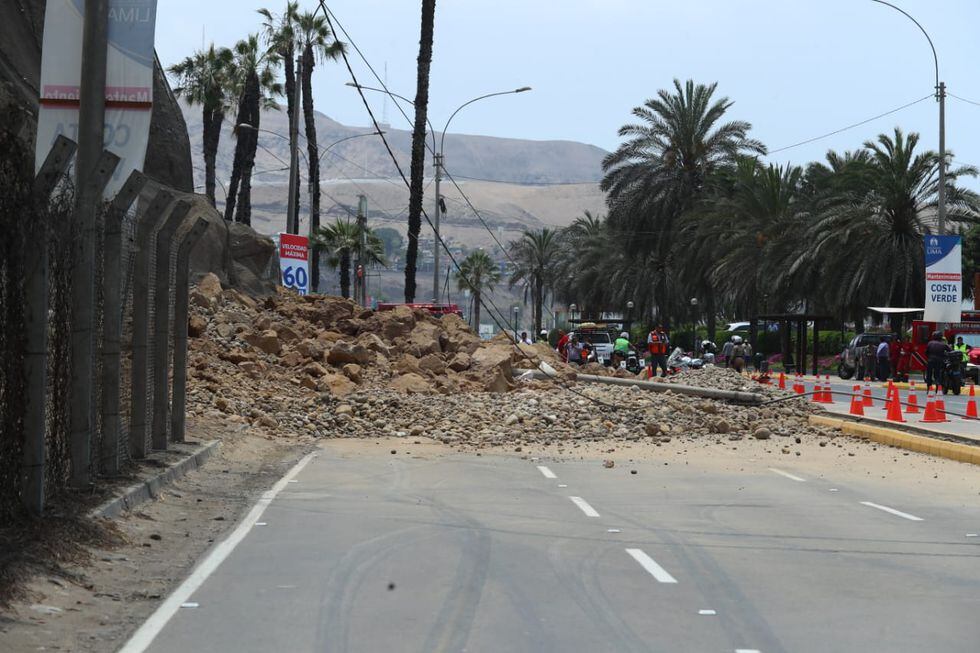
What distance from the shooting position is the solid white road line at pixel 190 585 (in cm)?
688

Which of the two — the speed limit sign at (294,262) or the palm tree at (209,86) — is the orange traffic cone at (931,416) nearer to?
the speed limit sign at (294,262)

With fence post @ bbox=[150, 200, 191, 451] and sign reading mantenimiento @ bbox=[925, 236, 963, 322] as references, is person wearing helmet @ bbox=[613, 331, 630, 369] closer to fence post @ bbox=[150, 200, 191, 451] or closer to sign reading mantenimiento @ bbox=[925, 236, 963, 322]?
sign reading mantenimiento @ bbox=[925, 236, 963, 322]

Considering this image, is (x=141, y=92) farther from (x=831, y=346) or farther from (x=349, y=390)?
(x=831, y=346)

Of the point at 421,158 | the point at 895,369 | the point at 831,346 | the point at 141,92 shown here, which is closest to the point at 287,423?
the point at 141,92

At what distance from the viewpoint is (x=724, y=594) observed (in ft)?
27.2

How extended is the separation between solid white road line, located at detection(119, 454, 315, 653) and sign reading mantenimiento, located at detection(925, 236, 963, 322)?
29105 mm

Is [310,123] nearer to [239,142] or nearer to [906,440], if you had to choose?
[239,142]

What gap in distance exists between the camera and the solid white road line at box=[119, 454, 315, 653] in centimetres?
688

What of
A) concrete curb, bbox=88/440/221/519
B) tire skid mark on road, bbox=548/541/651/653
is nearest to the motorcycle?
concrete curb, bbox=88/440/221/519

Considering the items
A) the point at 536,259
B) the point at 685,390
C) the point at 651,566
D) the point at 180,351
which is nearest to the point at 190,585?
the point at 651,566

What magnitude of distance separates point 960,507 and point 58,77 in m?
10.4

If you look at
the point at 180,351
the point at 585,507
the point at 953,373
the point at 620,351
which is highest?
the point at 180,351

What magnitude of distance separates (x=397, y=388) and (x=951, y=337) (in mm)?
25482

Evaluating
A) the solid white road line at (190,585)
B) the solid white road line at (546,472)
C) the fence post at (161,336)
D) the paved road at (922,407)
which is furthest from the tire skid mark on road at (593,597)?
the paved road at (922,407)
